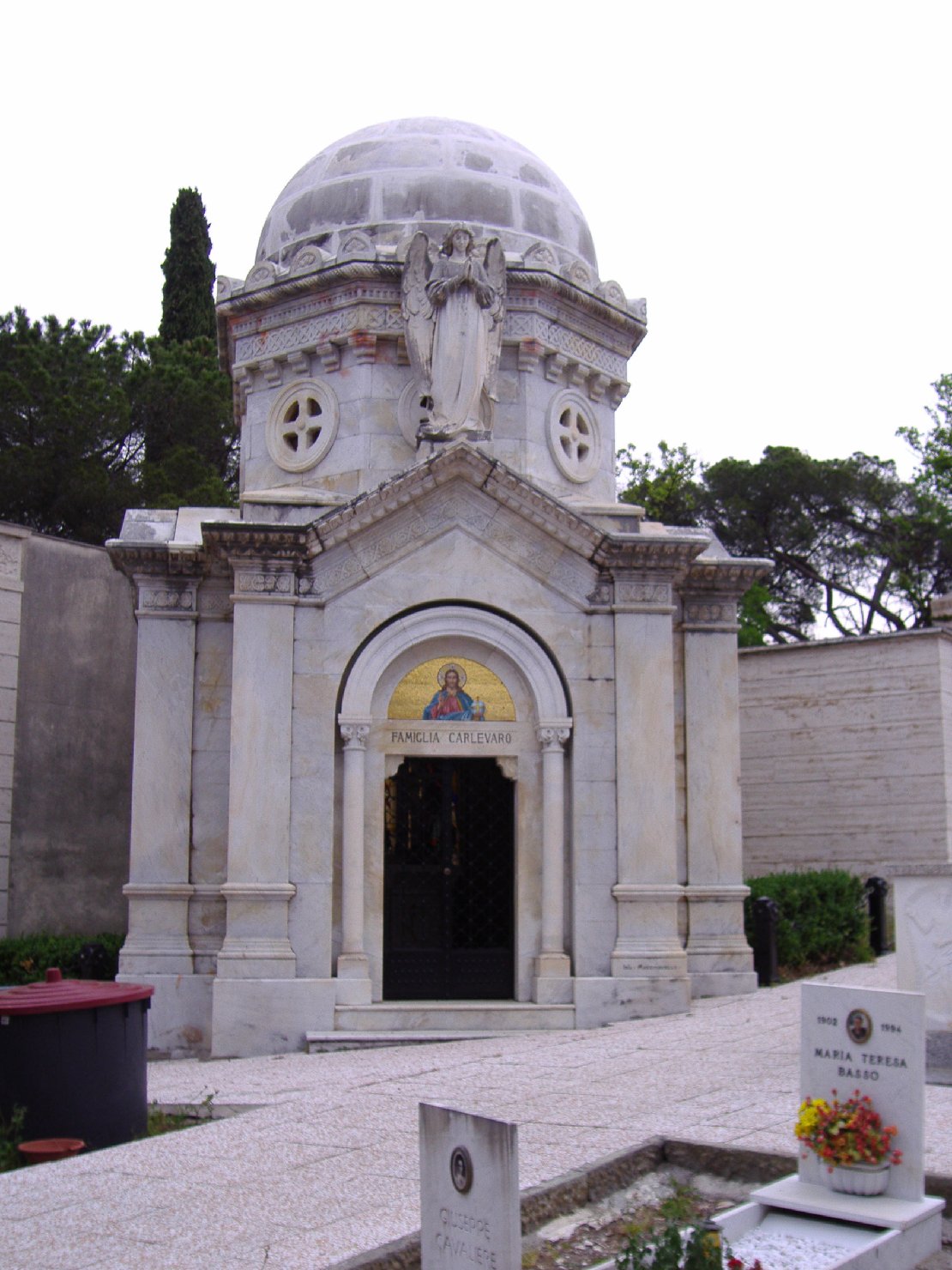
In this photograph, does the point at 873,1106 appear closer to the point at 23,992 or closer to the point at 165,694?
the point at 23,992

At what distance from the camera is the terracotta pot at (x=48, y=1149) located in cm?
892

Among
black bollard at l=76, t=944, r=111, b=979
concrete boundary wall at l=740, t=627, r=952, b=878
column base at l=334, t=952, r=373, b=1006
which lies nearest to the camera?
column base at l=334, t=952, r=373, b=1006

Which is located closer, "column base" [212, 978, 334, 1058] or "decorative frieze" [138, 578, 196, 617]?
"column base" [212, 978, 334, 1058]

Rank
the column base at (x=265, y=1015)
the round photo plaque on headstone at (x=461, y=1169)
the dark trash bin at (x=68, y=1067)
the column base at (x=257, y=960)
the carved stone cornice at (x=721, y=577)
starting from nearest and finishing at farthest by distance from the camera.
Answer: the round photo plaque on headstone at (x=461, y=1169) < the dark trash bin at (x=68, y=1067) < the column base at (x=265, y=1015) < the column base at (x=257, y=960) < the carved stone cornice at (x=721, y=577)

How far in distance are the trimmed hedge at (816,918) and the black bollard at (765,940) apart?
0.98 ft

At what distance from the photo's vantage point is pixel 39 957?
16.3 meters

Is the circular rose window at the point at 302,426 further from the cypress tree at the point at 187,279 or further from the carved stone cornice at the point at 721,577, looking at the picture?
the cypress tree at the point at 187,279

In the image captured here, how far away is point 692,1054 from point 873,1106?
14.8 feet

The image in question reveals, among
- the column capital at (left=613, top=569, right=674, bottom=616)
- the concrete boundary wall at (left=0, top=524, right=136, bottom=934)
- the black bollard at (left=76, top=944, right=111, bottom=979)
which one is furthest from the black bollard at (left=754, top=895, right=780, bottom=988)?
the concrete boundary wall at (left=0, top=524, right=136, bottom=934)

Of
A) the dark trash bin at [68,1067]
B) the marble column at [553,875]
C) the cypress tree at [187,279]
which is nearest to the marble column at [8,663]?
the marble column at [553,875]

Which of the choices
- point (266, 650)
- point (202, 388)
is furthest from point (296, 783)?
point (202, 388)

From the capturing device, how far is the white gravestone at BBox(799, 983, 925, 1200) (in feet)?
22.5

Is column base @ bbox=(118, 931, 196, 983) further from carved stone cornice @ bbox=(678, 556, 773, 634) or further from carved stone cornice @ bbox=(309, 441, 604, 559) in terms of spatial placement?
carved stone cornice @ bbox=(678, 556, 773, 634)

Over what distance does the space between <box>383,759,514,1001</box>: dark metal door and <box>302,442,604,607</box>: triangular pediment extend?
2041 mm
